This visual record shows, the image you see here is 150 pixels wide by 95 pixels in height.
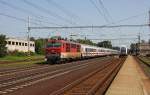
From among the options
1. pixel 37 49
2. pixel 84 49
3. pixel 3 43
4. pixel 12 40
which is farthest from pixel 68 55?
pixel 37 49

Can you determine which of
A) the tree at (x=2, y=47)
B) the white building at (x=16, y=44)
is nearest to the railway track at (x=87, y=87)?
the tree at (x=2, y=47)

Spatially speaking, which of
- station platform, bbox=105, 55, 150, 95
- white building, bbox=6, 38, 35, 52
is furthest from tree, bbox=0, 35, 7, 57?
station platform, bbox=105, 55, 150, 95

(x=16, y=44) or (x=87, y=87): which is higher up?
(x=16, y=44)

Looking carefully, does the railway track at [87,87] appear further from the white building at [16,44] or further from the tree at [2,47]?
the white building at [16,44]

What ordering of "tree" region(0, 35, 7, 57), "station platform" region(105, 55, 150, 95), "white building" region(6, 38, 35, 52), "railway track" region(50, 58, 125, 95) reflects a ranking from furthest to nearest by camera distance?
1. "white building" region(6, 38, 35, 52)
2. "tree" region(0, 35, 7, 57)
3. "station platform" region(105, 55, 150, 95)
4. "railway track" region(50, 58, 125, 95)

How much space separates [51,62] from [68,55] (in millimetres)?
3728

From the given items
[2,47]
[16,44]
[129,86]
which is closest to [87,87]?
[129,86]

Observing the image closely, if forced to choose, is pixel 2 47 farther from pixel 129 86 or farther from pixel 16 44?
pixel 129 86

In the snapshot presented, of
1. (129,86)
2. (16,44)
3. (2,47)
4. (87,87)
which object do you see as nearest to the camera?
(87,87)

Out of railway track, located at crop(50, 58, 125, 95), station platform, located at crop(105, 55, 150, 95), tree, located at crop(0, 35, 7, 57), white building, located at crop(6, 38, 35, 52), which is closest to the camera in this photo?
railway track, located at crop(50, 58, 125, 95)

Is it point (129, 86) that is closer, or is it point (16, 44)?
Answer: point (129, 86)

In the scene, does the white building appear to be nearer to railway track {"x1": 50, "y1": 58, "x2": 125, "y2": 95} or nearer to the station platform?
the station platform

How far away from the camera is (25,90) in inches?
701

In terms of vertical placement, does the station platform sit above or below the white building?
below
